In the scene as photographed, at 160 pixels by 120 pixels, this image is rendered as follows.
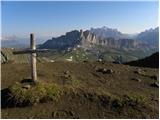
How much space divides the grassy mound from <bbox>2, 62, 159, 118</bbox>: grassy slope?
1.04ft

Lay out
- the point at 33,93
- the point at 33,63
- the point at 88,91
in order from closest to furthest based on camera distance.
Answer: the point at 33,93 → the point at 88,91 → the point at 33,63

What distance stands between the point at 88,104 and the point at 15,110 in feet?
12.1

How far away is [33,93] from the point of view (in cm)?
1642

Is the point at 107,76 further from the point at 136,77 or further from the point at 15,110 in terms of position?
the point at 15,110

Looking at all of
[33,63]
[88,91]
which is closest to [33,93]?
[33,63]

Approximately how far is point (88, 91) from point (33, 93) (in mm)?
3099

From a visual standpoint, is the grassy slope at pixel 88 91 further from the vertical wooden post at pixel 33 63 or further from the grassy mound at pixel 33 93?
the vertical wooden post at pixel 33 63

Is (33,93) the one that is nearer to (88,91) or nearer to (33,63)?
(33,63)

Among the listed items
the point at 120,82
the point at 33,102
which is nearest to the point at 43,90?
the point at 33,102

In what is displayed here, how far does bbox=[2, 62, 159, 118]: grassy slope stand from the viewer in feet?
50.2

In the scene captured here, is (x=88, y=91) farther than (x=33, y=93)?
Yes

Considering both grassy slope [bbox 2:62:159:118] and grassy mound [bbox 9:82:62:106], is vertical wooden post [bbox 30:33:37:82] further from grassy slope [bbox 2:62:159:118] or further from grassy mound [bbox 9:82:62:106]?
grassy slope [bbox 2:62:159:118]

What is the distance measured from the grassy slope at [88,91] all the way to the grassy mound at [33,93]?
0.32 meters

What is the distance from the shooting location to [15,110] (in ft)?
51.4
